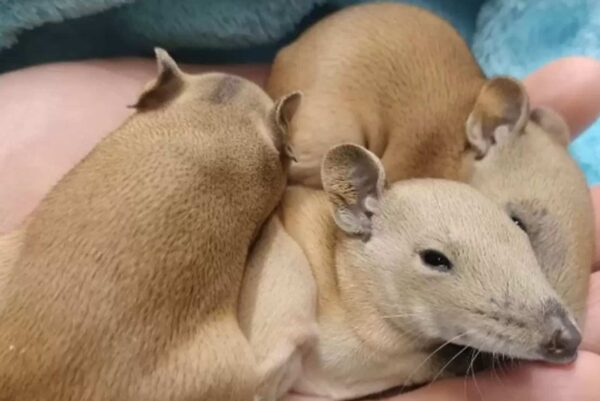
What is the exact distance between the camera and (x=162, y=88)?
1.54 metres

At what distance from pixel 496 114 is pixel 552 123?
0.33ft

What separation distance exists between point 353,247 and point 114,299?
0.41 metres

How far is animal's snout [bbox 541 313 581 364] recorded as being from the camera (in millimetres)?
1359

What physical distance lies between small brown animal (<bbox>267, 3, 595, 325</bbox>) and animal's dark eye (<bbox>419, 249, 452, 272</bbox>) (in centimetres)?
20

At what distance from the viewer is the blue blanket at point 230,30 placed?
1.89 m

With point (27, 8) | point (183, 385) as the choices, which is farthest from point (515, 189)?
point (27, 8)

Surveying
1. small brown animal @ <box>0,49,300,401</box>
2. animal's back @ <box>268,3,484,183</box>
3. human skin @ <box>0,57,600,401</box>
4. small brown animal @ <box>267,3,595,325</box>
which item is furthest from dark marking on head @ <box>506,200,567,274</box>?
small brown animal @ <box>0,49,300,401</box>

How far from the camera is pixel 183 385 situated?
127 centimetres

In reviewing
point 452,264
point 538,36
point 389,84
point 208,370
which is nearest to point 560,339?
point 452,264

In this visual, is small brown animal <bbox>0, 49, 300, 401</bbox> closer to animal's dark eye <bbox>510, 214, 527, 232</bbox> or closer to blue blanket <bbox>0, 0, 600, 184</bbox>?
animal's dark eye <bbox>510, 214, 527, 232</bbox>

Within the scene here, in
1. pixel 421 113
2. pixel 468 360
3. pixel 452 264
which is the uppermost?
pixel 452 264

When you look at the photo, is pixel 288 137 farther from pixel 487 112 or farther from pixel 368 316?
pixel 487 112

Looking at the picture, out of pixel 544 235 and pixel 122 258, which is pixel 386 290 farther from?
pixel 122 258

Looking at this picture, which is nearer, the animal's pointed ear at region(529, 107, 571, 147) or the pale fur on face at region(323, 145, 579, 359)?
the pale fur on face at region(323, 145, 579, 359)
